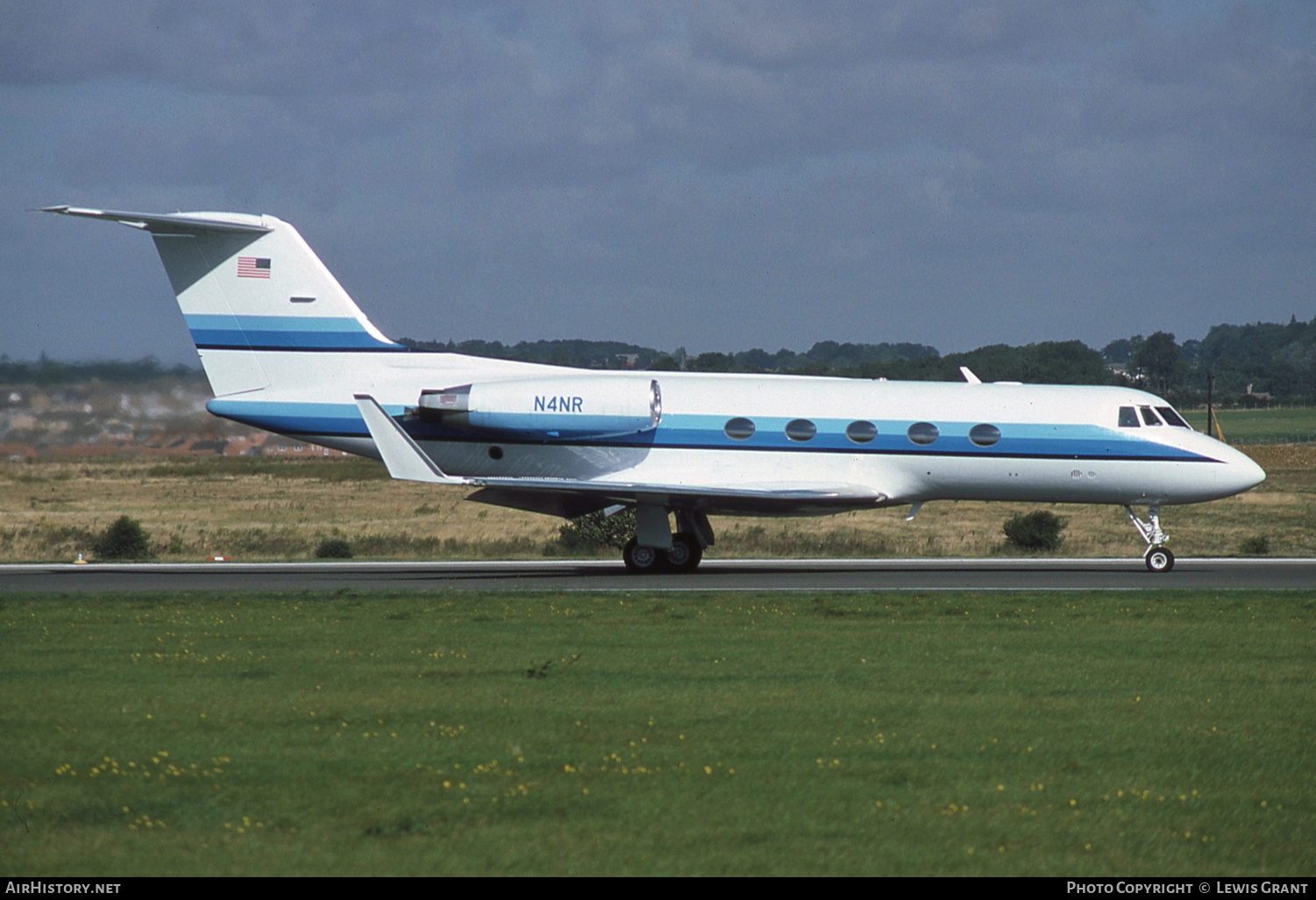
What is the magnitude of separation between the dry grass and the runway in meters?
3.52

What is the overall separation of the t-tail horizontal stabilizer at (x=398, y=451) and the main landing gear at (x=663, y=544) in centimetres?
362

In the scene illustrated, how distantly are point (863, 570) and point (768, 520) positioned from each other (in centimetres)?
1828

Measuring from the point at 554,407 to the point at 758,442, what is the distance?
11.4 ft

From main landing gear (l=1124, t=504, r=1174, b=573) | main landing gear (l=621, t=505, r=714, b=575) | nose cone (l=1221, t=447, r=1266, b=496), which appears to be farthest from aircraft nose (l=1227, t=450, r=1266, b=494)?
main landing gear (l=621, t=505, r=714, b=575)

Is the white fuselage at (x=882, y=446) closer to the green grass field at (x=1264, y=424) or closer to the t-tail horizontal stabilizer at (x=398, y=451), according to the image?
the t-tail horizontal stabilizer at (x=398, y=451)

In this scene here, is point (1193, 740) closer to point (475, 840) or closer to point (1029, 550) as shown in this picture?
point (475, 840)

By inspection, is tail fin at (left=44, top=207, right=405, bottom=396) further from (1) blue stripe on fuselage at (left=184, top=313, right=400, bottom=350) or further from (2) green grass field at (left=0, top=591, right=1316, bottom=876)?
(2) green grass field at (left=0, top=591, right=1316, bottom=876)

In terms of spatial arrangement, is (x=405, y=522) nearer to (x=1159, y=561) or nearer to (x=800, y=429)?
(x=800, y=429)

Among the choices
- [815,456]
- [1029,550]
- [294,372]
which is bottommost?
[1029,550]

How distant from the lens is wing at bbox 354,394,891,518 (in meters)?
22.1

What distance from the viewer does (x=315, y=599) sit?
19.5 m

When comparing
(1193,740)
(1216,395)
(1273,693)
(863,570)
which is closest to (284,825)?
(1193,740)

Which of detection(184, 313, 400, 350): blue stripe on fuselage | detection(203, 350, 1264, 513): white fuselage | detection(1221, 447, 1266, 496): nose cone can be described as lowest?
detection(1221, 447, 1266, 496): nose cone

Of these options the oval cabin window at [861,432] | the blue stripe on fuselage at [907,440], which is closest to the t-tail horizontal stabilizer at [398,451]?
the blue stripe on fuselage at [907,440]
